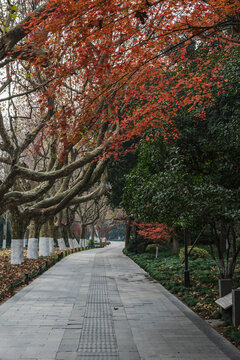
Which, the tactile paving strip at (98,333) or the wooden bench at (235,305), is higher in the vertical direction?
the wooden bench at (235,305)

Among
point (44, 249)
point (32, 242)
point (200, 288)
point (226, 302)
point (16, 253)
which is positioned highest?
point (32, 242)

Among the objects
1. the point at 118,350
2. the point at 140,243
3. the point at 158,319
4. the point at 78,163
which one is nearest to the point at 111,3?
the point at 118,350

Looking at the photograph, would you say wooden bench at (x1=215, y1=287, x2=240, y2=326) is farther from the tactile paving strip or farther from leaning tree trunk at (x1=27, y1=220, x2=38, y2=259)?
leaning tree trunk at (x1=27, y1=220, x2=38, y2=259)

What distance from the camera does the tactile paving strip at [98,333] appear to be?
6.47 meters

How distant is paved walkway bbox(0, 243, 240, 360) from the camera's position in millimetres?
6539

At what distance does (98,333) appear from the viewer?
7840 mm

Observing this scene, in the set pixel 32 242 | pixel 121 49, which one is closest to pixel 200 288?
pixel 121 49

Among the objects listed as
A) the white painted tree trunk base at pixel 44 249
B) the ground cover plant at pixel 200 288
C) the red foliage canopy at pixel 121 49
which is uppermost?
the red foliage canopy at pixel 121 49

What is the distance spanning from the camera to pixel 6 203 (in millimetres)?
17297

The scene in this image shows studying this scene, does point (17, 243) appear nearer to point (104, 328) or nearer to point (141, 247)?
point (104, 328)

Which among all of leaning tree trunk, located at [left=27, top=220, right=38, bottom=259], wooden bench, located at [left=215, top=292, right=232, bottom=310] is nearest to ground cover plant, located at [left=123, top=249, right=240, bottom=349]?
wooden bench, located at [left=215, top=292, right=232, bottom=310]

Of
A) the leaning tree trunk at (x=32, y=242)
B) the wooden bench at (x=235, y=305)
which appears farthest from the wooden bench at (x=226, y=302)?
the leaning tree trunk at (x=32, y=242)

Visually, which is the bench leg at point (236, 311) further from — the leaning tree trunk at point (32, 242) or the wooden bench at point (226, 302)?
the leaning tree trunk at point (32, 242)

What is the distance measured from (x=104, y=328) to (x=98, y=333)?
443 mm
